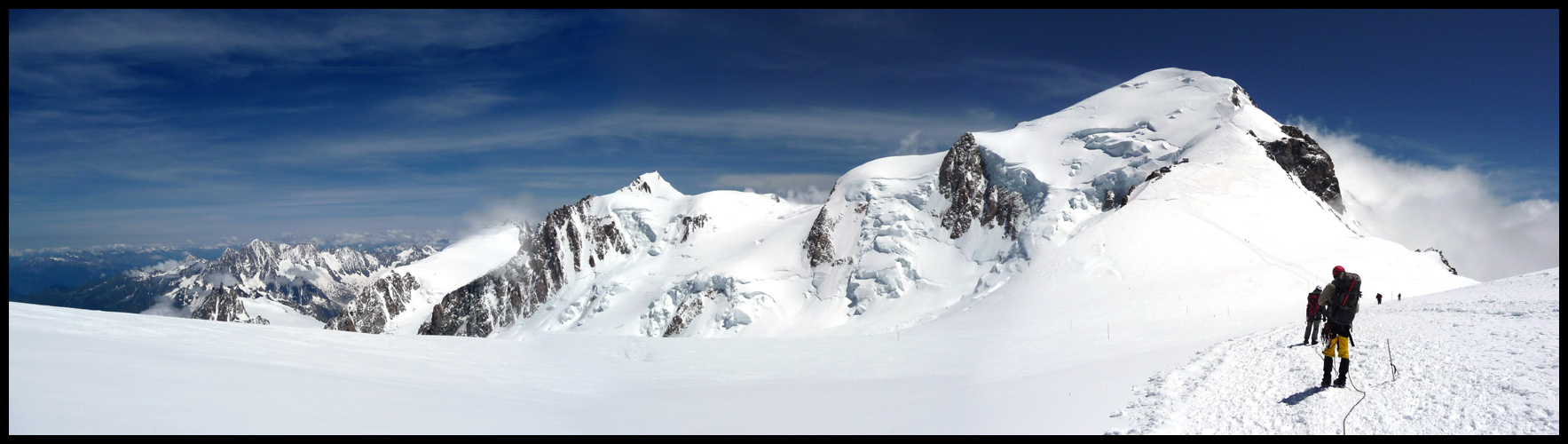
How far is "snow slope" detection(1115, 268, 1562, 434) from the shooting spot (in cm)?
811

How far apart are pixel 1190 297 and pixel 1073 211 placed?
36.0 m

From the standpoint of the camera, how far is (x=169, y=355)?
26.8 ft

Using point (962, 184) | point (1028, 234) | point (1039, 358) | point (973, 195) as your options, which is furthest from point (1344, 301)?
point (962, 184)

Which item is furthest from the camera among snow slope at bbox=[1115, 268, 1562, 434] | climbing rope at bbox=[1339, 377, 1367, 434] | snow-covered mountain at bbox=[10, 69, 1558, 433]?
climbing rope at bbox=[1339, 377, 1367, 434]

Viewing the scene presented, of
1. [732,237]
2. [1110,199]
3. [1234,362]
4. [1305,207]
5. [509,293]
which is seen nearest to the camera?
[1234,362]

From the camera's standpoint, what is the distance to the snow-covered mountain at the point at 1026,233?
41.9 meters

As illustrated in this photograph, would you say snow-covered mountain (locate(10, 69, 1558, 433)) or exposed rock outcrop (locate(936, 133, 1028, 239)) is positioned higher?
exposed rock outcrop (locate(936, 133, 1028, 239))

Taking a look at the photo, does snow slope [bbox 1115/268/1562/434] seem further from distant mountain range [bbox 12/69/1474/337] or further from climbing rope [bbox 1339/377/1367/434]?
distant mountain range [bbox 12/69/1474/337]

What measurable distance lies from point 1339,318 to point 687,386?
10.7 m

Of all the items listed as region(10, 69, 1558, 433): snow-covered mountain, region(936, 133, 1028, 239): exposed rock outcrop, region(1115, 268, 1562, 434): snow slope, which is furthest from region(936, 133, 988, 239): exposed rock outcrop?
region(1115, 268, 1562, 434): snow slope

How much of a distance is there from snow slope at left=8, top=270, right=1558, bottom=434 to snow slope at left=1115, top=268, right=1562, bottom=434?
0.04 meters

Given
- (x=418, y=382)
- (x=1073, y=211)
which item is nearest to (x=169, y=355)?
(x=418, y=382)

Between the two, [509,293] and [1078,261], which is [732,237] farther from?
[509,293]

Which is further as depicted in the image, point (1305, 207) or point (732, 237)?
point (732, 237)
